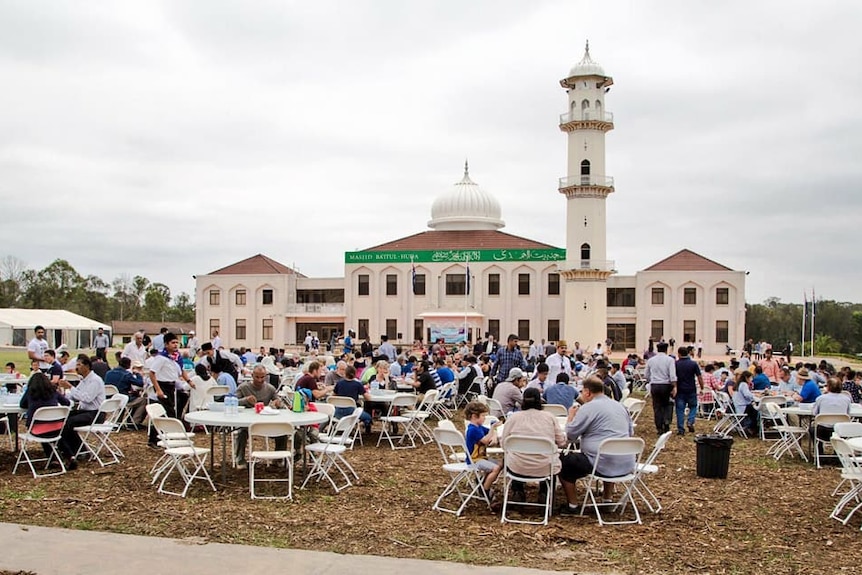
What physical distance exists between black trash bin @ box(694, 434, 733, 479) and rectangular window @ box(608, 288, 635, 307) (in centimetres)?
4554

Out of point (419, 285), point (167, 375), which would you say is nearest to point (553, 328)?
point (419, 285)

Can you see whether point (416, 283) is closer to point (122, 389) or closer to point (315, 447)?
point (122, 389)

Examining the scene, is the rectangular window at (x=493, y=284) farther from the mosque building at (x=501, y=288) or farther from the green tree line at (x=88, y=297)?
the green tree line at (x=88, y=297)

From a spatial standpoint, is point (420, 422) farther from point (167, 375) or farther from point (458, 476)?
point (458, 476)

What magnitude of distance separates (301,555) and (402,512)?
1.93 m

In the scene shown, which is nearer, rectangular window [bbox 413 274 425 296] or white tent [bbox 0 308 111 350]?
white tent [bbox 0 308 111 350]

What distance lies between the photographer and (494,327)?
178ft

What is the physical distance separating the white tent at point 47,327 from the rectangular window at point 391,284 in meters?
17.8

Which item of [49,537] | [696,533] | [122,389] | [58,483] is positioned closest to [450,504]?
[696,533]

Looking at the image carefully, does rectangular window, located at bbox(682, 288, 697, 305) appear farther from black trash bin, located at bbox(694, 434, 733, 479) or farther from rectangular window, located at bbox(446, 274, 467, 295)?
black trash bin, located at bbox(694, 434, 733, 479)

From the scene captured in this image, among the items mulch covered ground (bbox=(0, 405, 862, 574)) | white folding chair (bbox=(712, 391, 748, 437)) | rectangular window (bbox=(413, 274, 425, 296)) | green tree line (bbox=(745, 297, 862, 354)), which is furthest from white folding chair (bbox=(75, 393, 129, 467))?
green tree line (bbox=(745, 297, 862, 354))

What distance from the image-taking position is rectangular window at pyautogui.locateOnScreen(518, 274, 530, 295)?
53.8m

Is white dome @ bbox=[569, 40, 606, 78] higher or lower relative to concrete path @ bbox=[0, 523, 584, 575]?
higher

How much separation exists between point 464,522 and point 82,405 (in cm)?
544
